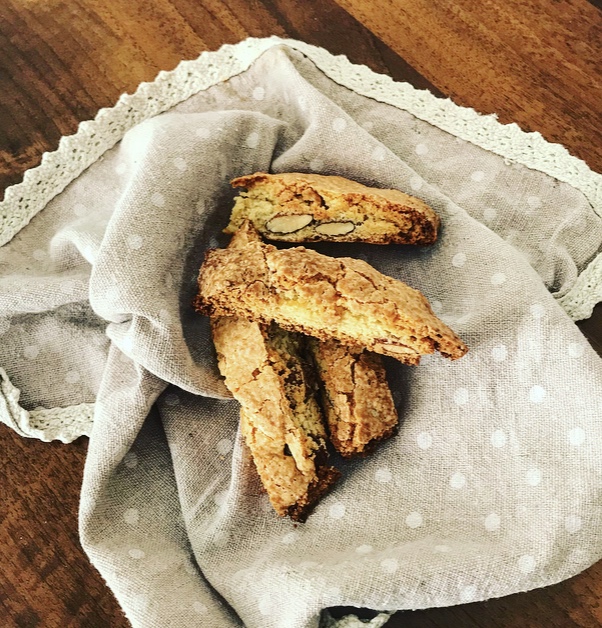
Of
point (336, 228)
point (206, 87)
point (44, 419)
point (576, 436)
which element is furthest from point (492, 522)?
point (206, 87)

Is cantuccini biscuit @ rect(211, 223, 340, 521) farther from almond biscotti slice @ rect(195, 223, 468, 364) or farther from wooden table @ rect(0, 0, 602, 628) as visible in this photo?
wooden table @ rect(0, 0, 602, 628)

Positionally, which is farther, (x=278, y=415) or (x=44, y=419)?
(x=44, y=419)

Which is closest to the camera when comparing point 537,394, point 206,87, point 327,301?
point 327,301

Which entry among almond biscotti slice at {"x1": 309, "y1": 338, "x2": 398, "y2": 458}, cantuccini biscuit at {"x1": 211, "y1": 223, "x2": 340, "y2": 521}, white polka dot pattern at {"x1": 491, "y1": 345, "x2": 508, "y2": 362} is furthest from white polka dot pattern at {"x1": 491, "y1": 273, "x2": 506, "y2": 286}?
cantuccini biscuit at {"x1": 211, "y1": 223, "x2": 340, "y2": 521}

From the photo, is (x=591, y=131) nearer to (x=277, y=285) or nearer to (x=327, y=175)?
(x=327, y=175)

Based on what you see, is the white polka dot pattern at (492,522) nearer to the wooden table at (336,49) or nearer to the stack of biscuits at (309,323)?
the stack of biscuits at (309,323)

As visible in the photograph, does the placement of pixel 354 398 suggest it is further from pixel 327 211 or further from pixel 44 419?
pixel 44 419

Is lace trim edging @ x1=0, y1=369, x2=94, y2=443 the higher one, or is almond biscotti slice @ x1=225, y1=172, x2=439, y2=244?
almond biscotti slice @ x1=225, y1=172, x2=439, y2=244
